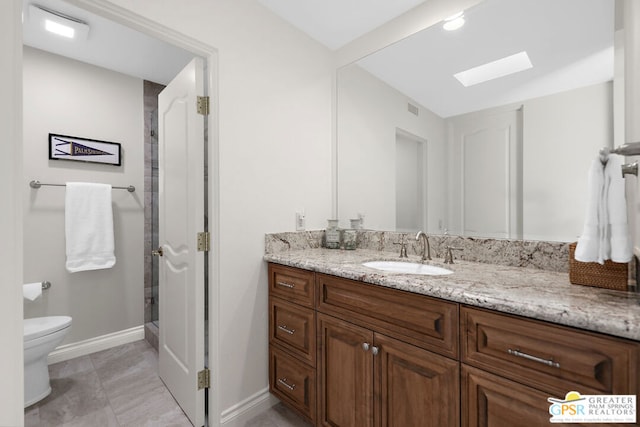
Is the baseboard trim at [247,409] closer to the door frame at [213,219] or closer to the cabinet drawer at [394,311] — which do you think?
the door frame at [213,219]

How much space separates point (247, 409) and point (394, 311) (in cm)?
116

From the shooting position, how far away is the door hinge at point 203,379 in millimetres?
1605

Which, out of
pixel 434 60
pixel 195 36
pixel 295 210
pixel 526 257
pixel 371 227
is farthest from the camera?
pixel 371 227

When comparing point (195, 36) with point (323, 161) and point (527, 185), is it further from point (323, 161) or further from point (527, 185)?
point (527, 185)

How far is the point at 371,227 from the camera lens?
212cm

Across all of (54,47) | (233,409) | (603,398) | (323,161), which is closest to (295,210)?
(323,161)

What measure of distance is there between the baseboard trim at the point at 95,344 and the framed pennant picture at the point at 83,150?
4.94 ft

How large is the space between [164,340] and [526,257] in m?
2.23

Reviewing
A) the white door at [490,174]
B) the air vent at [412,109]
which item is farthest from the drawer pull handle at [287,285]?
the air vent at [412,109]

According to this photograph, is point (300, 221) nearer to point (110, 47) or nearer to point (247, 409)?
point (247, 409)

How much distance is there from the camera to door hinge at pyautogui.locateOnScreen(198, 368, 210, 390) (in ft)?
5.27
